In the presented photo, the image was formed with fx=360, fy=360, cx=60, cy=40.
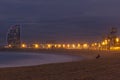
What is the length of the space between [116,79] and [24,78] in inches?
220

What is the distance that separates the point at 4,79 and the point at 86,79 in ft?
16.5

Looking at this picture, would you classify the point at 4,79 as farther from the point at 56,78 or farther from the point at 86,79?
the point at 86,79

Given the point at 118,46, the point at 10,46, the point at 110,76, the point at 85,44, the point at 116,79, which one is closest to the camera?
the point at 116,79

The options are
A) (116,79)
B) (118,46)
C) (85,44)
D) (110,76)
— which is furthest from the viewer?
(85,44)

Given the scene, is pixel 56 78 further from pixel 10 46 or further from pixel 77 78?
pixel 10 46

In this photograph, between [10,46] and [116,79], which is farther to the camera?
[10,46]

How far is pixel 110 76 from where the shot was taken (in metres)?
20.3

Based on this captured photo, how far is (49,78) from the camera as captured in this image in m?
20.7

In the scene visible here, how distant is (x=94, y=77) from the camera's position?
2000 cm

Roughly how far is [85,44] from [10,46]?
42545mm

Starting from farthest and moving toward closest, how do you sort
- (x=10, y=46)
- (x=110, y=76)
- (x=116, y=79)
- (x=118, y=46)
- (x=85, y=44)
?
(x=10, y=46) → (x=85, y=44) → (x=118, y=46) → (x=110, y=76) → (x=116, y=79)

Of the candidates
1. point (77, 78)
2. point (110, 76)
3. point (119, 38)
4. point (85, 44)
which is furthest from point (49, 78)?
point (85, 44)

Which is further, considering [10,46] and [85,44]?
[10,46]

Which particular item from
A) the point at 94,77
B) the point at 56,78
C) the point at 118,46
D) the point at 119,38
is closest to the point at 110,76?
the point at 94,77
